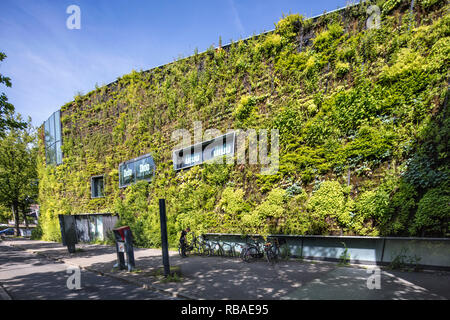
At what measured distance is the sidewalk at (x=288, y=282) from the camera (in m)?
5.14

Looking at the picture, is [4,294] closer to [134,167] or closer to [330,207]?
[330,207]

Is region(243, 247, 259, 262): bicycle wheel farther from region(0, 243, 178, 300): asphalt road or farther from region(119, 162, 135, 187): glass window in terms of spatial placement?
region(119, 162, 135, 187): glass window

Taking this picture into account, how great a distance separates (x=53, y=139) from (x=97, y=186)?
9.26m

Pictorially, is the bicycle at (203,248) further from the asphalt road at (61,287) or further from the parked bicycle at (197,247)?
the asphalt road at (61,287)

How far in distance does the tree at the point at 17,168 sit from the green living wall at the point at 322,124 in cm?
2047

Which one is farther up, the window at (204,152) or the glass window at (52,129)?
the glass window at (52,129)

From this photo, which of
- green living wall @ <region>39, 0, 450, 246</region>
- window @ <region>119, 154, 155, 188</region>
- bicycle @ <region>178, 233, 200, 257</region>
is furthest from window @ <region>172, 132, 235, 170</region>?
bicycle @ <region>178, 233, 200, 257</region>

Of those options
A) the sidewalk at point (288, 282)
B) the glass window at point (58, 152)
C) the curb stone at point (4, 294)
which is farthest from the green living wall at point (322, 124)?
the glass window at point (58, 152)

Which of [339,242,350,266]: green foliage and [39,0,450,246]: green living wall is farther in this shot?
[339,242,350,266]: green foliage

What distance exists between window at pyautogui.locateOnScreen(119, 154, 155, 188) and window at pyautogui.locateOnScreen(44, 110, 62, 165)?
32.8 feet

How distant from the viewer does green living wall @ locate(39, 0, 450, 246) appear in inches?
276

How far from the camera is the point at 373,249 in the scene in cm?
740

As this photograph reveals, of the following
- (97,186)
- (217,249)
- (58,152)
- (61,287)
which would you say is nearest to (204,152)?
(217,249)
